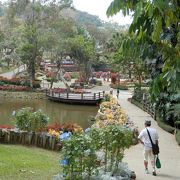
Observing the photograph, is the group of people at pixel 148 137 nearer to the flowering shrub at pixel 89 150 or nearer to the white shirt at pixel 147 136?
the white shirt at pixel 147 136

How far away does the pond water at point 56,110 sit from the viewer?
25.5 m

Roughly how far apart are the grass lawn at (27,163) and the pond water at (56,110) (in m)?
10.9

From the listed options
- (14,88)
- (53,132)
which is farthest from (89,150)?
(14,88)

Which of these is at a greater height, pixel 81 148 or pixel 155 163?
pixel 81 148

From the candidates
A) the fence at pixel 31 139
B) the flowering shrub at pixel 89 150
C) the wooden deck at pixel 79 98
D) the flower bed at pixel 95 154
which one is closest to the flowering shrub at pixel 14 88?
the wooden deck at pixel 79 98

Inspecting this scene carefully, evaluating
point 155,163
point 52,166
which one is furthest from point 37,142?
point 155,163

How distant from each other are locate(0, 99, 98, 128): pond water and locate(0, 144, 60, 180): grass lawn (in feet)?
35.8

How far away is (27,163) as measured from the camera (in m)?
9.92

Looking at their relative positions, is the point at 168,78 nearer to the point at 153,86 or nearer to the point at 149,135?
the point at 153,86

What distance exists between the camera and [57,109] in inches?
1256

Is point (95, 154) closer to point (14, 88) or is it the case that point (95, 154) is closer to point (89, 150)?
point (89, 150)

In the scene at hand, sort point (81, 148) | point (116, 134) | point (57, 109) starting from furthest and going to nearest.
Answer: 1. point (57, 109)
2. point (116, 134)
3. point (81, 148)

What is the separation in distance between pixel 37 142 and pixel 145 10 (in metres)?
10.6

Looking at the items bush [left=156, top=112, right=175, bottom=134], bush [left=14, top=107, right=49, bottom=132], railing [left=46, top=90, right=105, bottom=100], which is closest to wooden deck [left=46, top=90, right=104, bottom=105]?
railing [left=46, top=90, right=105, bottom=100]
